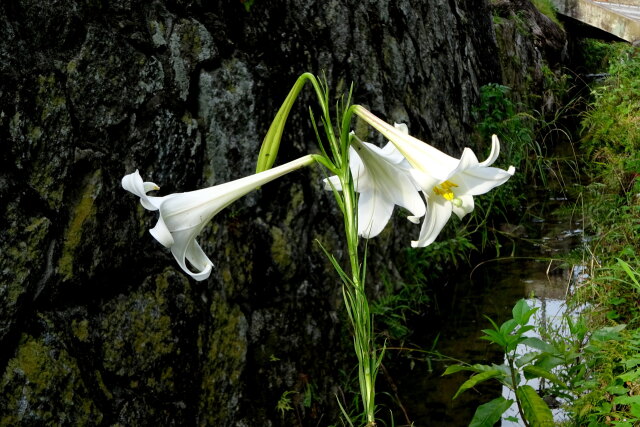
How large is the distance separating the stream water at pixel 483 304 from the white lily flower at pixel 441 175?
2085mm

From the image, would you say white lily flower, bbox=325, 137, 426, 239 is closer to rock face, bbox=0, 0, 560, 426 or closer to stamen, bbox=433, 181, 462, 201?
stamen, bbox=433, 181, 462, 201

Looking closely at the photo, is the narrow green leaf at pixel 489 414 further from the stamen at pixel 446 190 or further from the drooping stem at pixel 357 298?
the stamen at pixel 446 190

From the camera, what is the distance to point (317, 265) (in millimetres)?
3240

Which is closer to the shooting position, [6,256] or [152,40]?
[6,256]

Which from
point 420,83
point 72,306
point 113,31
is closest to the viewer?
point 72,306

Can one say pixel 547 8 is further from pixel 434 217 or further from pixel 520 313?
pixel 434 217

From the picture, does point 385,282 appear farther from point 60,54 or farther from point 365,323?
point 365,323

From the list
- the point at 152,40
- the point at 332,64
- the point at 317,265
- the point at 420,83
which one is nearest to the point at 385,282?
the point at 317,265

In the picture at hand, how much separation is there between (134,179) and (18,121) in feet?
3.24

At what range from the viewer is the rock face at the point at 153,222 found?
6.92 ft

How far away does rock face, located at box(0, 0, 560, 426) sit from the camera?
2109 mm

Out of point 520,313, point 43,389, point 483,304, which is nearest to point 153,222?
point 43,389

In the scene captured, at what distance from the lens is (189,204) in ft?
4.25

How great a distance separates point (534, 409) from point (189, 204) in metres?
1.54
